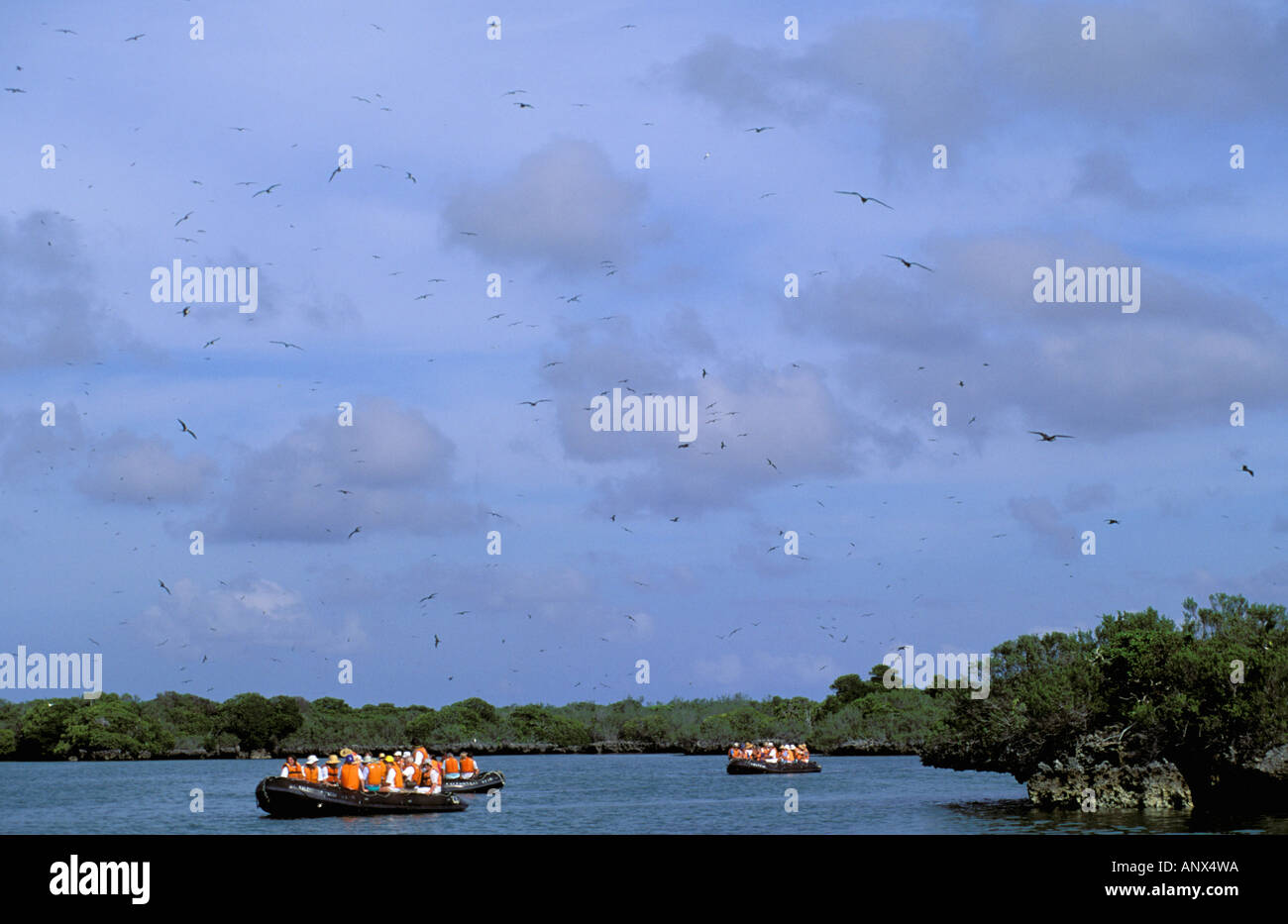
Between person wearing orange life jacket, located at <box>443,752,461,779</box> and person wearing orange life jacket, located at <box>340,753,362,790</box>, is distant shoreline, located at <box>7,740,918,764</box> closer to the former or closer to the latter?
person wearing orange life jacket, located at <box>443,752,461,779</box>

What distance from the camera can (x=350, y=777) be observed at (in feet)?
207

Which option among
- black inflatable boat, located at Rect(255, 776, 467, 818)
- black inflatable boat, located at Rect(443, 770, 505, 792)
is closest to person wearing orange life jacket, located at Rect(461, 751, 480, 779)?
black inflatable boat, located at Rect(443, 770, 505, 792)

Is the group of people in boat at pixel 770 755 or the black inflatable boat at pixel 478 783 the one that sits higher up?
the black inflatable boat at pixel 478 783

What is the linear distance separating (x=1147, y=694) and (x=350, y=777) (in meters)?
39.4

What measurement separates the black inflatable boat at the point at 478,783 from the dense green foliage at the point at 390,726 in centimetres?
7615

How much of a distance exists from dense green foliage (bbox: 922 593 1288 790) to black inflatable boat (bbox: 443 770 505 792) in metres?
32.3

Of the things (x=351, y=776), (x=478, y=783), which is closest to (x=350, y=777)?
(x=351, y=776)

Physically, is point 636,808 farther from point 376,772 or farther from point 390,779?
point 376,772

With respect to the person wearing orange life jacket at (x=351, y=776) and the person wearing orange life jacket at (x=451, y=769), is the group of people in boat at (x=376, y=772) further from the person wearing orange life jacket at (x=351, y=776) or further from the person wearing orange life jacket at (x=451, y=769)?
Result: the person wearing orange life jacket at (x=451, y=769)

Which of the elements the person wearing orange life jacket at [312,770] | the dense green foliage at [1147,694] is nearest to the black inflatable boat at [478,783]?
the person wearing orange life jacket at [312,770]

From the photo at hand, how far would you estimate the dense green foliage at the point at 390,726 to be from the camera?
509 feet

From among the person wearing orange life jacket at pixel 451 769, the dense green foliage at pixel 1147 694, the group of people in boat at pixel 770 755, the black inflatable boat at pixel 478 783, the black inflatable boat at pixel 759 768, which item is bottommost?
the black inflatable boat at pixel 759 768
